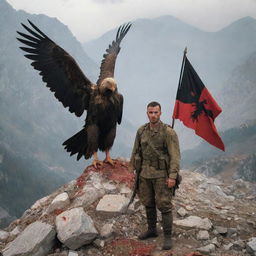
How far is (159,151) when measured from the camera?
18.9 feet

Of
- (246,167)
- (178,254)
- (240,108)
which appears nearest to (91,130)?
(178,254)

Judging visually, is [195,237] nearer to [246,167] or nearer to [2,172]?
[246,167]

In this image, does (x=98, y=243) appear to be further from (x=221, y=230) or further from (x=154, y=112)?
(x=154, y=112)

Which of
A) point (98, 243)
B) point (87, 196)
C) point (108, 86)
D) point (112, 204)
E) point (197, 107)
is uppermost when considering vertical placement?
point (108, 86)

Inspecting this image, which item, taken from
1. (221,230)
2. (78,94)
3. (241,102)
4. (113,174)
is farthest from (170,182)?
(241,102)

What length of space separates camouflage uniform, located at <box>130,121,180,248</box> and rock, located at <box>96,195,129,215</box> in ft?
4.89

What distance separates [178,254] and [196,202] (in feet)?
10.00

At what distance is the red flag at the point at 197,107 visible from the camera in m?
7.79

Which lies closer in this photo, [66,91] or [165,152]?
[165,152]

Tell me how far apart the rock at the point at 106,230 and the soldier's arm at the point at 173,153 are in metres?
1.95

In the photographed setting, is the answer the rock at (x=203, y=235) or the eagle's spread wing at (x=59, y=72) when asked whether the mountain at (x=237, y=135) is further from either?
the rock at (x=203, y=235)

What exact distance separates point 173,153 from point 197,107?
2.65 m

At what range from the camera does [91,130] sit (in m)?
8.39

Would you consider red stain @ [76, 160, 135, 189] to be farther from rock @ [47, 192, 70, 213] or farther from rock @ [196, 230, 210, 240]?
rock @ [196, 230, 210, 240]
